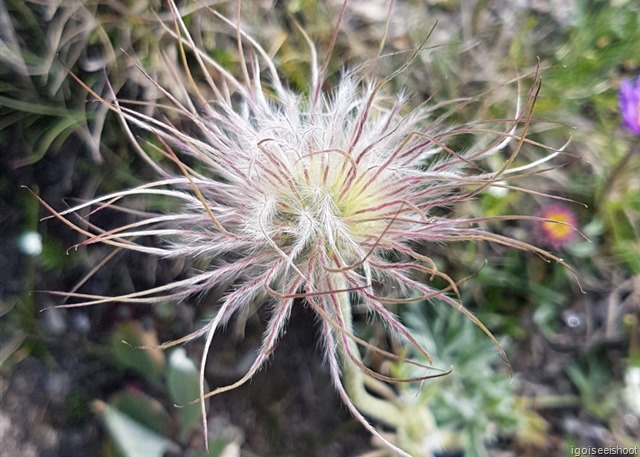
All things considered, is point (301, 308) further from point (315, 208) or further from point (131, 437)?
point (315, 208)

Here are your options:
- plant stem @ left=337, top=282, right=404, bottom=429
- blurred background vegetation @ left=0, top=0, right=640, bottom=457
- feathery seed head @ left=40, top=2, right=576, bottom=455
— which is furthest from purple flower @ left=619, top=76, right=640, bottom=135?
plant stem @ left=337, top=282, right=404, bottom=429

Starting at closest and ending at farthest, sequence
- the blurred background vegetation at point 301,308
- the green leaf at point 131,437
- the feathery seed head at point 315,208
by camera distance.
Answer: the feathery seed head at point 315,208 → the green leaf at point 131,437 → the blurred background vegetation at point 301,308

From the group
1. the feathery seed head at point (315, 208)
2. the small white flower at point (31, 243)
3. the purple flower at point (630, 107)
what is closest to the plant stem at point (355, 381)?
the feathery seed head at point (315, 208)

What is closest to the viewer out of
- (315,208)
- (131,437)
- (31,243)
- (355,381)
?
(315,208)

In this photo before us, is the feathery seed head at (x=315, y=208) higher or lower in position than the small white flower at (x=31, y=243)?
higher

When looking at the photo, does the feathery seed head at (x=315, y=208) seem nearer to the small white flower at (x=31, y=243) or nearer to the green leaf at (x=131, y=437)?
the green leaf at (x=131, y=437)

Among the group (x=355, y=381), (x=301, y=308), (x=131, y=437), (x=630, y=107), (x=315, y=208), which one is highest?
(x=630, y=107)

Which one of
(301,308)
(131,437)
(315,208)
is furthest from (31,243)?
(315,208)
